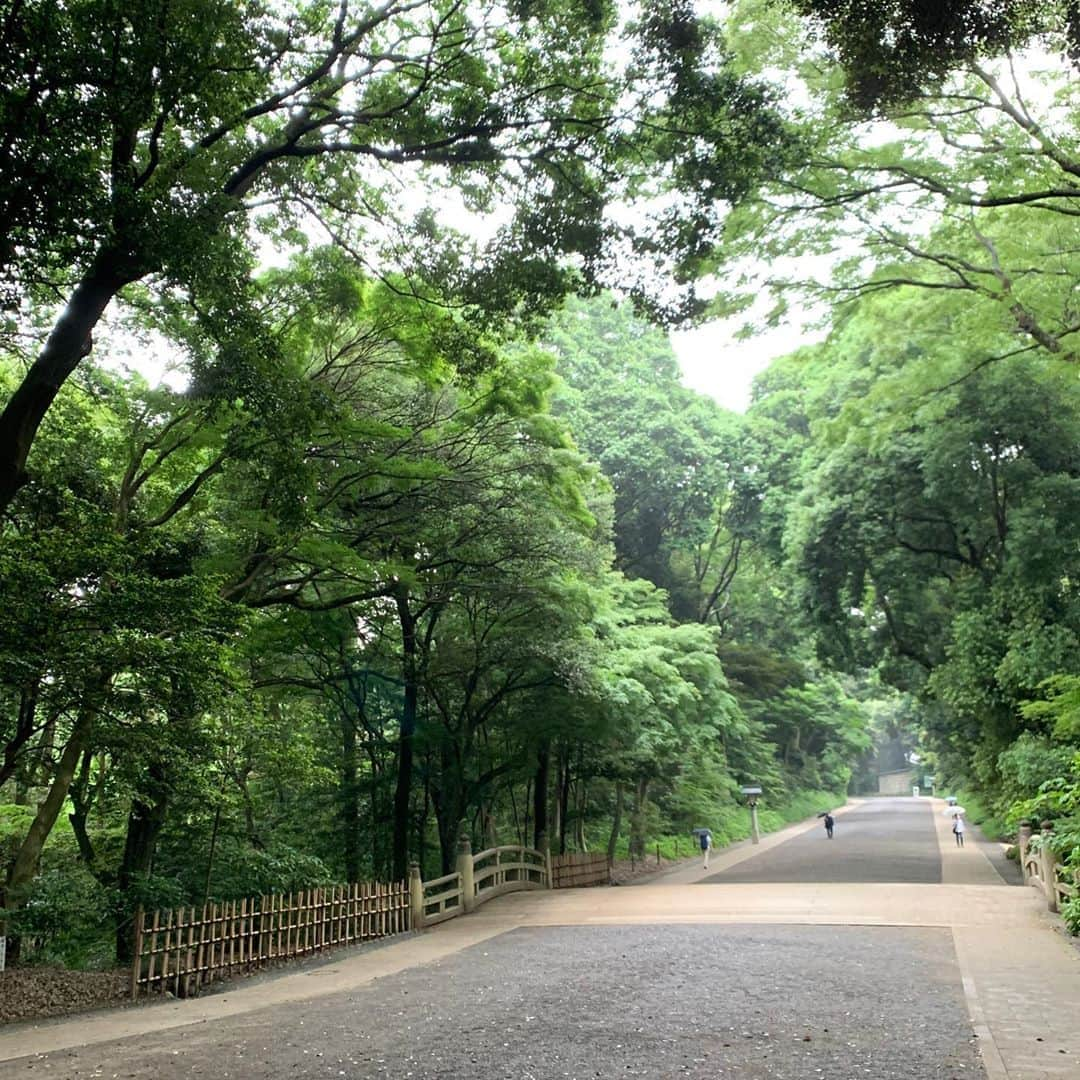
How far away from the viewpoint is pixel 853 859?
22125mm

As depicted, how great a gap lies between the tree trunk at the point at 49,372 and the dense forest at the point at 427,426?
3 cm

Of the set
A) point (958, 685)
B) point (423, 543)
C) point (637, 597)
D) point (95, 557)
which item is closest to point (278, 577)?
point (423, 543)

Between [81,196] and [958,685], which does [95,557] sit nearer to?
[81,196]

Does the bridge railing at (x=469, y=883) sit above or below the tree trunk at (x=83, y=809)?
below

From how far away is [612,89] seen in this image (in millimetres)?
7438

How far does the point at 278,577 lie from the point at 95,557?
6.09m

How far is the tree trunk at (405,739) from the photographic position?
14727mm

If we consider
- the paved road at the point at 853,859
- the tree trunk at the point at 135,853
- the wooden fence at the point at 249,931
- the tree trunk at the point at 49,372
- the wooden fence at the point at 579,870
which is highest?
the tree trunk at the point at 49,372

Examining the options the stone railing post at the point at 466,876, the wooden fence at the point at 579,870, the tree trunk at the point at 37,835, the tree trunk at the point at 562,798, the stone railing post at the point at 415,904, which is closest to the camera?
the tree trunk at the point at 37,835

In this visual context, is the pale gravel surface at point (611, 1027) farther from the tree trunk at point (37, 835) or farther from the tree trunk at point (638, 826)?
the tree trunk at point (638, 826)

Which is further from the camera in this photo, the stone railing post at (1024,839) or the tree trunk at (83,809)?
the stone railing post at (1024,839)

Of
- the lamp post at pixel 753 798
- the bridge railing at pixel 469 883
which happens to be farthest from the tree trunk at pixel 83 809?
the lamp post at pixel 753 798

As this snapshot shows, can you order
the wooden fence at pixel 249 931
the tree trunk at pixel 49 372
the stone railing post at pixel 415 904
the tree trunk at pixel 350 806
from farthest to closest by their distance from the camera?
the tree trunk at pixel 350 806, the stone railing post at pixel 415 904, the wooden fence at pixel 249 931, the tree trunk at pixel 49 372

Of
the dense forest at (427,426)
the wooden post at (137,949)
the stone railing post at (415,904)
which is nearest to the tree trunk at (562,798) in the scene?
the dense forest at (427,426)
